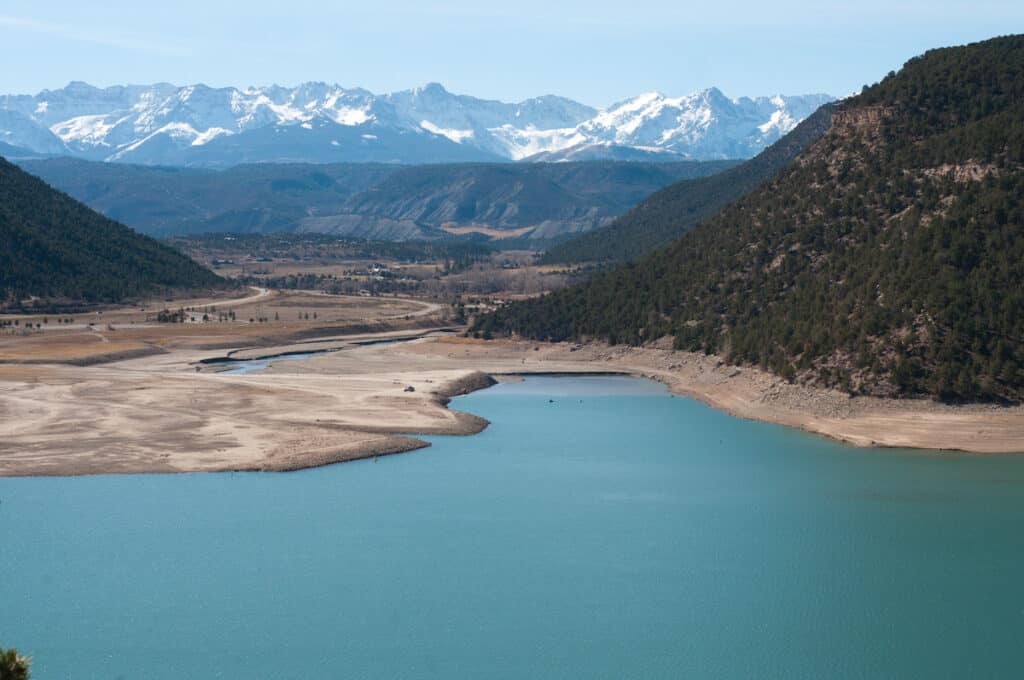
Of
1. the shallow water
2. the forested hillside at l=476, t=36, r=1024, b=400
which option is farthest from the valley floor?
the forested hillside at l=476, t=36, r=1024, b=400

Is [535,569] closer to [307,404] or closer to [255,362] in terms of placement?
[307,404]

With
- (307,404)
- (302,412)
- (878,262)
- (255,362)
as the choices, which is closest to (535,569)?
(302,412)

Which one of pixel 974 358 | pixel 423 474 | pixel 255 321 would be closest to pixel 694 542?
pixel 423 474

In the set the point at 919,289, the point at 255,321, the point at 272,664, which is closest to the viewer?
the point at 272,664

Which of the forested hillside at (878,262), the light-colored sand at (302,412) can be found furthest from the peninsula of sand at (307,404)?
the forested hillside at (878,262)

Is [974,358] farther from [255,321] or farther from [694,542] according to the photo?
[255,321]
